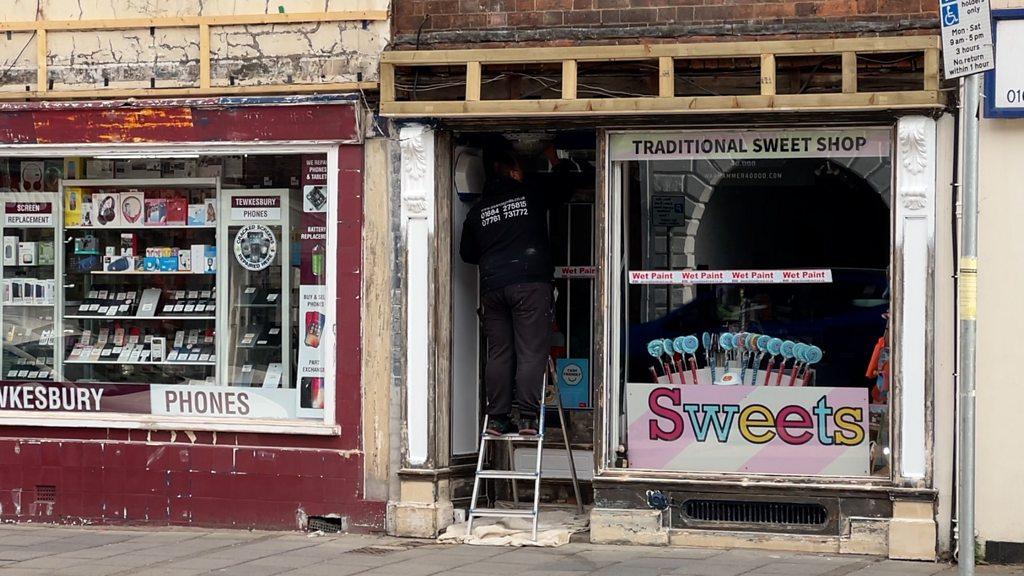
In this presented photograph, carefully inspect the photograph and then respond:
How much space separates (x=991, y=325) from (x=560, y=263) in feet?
11.1

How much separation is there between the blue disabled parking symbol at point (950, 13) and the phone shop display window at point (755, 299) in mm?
2475

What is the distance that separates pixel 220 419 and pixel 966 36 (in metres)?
6.28

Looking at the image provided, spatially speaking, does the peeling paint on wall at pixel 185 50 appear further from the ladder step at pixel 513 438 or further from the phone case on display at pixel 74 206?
the ladder step at pixel 513 438

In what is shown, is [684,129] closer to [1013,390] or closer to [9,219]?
[1013,390]

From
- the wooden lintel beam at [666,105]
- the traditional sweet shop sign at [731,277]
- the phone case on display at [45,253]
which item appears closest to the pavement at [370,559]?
the traditional sweet shop sign at [731,277]

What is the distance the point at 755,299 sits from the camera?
10.2m

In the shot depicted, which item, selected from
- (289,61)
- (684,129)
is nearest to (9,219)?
(289,61)

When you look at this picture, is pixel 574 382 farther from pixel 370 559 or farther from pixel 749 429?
pixel 370 559

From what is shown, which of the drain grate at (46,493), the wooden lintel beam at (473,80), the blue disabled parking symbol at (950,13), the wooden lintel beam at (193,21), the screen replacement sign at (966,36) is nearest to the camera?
the screen replacement sign at (966,36)

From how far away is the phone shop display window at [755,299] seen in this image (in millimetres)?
9992

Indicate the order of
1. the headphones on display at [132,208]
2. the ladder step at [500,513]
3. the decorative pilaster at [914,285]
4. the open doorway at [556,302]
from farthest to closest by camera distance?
1. the headphones on display at [132,208]
2. the open doorway at [556,302]
3. the ladder step at [500,513]
4. the decorative pilaster at [914,285]

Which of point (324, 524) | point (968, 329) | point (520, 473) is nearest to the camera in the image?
point (968, 329)

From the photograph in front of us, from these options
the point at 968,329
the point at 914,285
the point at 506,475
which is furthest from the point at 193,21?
the point at 968,329

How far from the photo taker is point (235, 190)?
11367 mm
